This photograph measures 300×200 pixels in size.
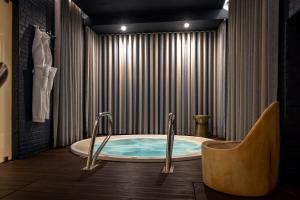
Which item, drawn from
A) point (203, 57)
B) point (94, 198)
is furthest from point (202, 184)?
point (203, 57)

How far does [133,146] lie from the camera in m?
4.55

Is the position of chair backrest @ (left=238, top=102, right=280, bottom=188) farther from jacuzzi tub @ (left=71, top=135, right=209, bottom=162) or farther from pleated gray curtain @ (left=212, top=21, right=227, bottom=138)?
pleated gray curtain @ (left=212, top=21, right=227, bottom=138)

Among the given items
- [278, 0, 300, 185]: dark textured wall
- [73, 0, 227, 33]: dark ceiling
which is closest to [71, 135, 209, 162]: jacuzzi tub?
[278, 0, 300, 185]: dark textured wall

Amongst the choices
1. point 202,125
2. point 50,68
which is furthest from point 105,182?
point 202,125

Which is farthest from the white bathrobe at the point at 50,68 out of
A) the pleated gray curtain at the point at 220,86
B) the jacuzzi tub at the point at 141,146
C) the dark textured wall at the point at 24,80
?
the pleated gray curtain at the point at 220,86

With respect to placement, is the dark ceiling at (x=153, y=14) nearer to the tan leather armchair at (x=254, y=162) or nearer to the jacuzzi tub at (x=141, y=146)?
the jacuzzi tub at (x=141, y=146)

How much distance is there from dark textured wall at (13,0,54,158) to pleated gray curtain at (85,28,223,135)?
1804 millimetres

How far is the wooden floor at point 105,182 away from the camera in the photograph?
6.57 ft

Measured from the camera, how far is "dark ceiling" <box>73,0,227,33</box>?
457cm

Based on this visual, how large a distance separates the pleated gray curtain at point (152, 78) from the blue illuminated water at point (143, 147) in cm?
101

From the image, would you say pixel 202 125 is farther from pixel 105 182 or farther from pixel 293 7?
pixel 293 7

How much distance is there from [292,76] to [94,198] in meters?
2.02

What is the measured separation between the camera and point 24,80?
3.31 m

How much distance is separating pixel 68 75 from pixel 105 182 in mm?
2480
